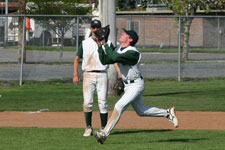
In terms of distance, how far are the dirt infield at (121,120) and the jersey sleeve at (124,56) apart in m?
2.66

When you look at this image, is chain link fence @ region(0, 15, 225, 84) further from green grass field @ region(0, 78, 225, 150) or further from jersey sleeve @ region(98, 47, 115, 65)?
jersey sleeve @ region(98, 47, 115, 65)

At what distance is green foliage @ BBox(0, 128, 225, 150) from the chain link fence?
976 cm

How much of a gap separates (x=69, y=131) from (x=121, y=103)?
1821mm

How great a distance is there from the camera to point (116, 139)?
9836 mm

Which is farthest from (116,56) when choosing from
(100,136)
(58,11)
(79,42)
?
(58,11)

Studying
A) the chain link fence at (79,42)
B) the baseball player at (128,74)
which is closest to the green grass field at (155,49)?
the chain link fence at (79,42)

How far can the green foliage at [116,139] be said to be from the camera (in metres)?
8.91

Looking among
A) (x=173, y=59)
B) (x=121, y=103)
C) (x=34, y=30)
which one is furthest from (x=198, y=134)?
(x=173, y=59)

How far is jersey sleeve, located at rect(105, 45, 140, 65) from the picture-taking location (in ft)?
29.0

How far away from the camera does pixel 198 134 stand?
34.6 ft

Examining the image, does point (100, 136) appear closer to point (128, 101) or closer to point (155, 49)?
point (128, 101)

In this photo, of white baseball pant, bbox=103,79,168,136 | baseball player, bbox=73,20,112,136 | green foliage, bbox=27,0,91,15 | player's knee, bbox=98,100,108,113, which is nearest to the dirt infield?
player's knee, bbox=98,100,108,113

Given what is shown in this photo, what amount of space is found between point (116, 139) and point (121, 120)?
9.80ft

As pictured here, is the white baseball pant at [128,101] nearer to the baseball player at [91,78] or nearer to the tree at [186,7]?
the baseball player at [91,78]
